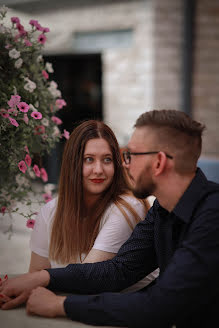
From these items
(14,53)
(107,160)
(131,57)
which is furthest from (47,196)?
(131,57)

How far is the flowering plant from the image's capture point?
1.67m

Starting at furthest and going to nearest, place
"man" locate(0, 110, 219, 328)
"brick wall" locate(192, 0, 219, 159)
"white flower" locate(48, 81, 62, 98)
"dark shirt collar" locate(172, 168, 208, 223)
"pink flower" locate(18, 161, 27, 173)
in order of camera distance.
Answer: "brick wall" locate(192, 0, 219, 159)
"white flower" locate(48, 81, 62, 98)
"pink flower" locate(18, 161, 27, 173)
"dark shirt collar" locate(172, 168, 208, 223)
"man" locate(0, 110, 219, 328)

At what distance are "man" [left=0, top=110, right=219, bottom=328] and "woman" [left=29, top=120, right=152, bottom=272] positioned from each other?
0.86 feet

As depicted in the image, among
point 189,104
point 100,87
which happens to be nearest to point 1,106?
point 189,104

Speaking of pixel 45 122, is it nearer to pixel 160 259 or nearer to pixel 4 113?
pixel 4 113

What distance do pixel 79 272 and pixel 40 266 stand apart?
1.53ft

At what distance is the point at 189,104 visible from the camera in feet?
15.5

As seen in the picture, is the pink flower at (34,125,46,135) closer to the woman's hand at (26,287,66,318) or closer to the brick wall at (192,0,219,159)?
the woman's hand at (26,287,66,318)

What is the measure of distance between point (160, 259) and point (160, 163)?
0.35 metres

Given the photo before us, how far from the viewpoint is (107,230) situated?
1.60 m

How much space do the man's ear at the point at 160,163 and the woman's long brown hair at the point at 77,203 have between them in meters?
0.48

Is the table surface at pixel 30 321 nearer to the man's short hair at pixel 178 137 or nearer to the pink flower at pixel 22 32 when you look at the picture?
the man's short hair at pixel 178 137

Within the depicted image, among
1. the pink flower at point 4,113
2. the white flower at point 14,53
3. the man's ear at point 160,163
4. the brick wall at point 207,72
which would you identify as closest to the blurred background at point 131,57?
the brick wall at point 207,72

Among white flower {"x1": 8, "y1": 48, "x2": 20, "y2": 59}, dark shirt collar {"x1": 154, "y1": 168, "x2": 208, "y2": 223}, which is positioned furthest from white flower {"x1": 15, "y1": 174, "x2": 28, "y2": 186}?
dark shirt collar {"x1": 154, "y1": 168, "x2": 208, "y2": 223}
